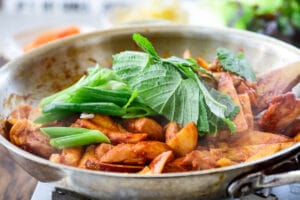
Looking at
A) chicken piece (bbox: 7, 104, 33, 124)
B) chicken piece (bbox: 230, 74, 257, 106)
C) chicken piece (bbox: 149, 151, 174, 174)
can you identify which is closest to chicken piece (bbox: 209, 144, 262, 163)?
chicken piece (bbox: 149, 151, 174, 174)

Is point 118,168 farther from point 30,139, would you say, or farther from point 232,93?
point 232,93

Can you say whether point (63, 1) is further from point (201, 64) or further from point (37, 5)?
point (201, 64)

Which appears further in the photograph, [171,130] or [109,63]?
[109,63]

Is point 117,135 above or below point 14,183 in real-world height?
above

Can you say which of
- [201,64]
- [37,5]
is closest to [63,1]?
[37,5]

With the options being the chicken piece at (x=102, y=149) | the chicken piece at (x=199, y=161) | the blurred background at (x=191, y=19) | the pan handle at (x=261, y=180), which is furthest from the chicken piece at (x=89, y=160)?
the blurred background at (x=191, y=19)

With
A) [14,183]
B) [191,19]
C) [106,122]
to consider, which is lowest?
[14,183]

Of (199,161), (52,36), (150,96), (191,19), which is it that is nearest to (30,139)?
(150,96)
